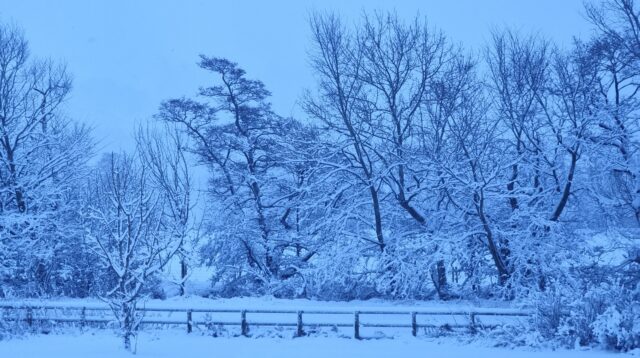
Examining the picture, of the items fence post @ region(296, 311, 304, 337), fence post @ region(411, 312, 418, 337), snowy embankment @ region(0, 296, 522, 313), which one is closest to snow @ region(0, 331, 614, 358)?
fence post @ region(296, 311, 304, 337)

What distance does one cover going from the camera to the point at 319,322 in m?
14.1

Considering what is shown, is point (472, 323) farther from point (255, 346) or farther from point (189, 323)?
point (189, 323)

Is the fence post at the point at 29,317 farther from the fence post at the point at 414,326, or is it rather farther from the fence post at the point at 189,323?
the fence post at the point at 414,326

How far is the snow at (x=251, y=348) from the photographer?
10938mm

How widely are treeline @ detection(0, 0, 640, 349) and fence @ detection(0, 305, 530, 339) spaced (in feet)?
4.94

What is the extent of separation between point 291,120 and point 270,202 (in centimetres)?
384

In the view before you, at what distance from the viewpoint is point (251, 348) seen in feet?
40.1

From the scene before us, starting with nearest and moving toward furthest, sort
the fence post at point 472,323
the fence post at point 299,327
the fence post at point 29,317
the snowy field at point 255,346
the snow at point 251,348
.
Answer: the snow at point 251,348
the snowy field at point 255,346
the fence post at point 472,323
the fence post at point 299,327
the fence post at point 29,317

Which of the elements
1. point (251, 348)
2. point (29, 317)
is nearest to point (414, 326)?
point (251, 348)

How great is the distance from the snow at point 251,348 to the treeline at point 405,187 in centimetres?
258

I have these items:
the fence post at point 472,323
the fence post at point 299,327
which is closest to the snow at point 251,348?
the fence post at point 299,327

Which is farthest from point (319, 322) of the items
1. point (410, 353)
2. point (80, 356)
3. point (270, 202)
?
point (270, 202)

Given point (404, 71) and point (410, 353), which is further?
point (404, 71)

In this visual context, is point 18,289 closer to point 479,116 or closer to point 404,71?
point 404,71
